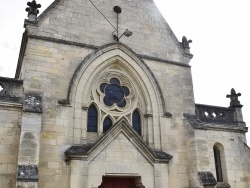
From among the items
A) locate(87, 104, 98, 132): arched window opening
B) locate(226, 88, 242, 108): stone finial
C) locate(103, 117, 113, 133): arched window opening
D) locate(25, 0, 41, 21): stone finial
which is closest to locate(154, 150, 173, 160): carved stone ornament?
locate(103, 117, 113, 133): arched window opening

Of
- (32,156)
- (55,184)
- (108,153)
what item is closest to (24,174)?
(32,156)

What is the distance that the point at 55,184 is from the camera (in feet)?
30.6

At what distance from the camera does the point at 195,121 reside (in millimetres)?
12125

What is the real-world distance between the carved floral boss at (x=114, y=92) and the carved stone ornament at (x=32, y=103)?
2704 millimetres

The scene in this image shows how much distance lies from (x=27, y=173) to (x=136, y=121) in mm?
4792

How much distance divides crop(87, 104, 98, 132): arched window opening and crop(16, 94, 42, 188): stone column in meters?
2.02

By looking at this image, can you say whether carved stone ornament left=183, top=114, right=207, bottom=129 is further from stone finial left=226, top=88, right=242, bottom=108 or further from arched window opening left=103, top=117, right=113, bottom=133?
arched window opening left=103, top=117, right=113, bottom=133

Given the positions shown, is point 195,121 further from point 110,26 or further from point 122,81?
point 110,26

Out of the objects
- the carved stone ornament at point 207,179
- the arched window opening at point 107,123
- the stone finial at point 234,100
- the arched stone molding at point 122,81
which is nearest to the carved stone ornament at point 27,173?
the arched stone molding at point 122,81

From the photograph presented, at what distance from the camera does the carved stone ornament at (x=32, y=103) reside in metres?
9.34

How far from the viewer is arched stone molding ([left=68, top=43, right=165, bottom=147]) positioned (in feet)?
36.1

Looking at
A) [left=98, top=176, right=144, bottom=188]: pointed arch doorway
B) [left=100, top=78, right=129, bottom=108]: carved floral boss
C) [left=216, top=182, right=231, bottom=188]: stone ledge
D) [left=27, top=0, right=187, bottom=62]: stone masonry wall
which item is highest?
[left=27, top=0, right=187, bottom=62]: stone masonry wall

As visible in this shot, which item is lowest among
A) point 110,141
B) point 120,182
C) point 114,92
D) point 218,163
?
point 120,182

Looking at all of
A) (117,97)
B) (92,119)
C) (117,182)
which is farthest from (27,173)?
(117,97)
